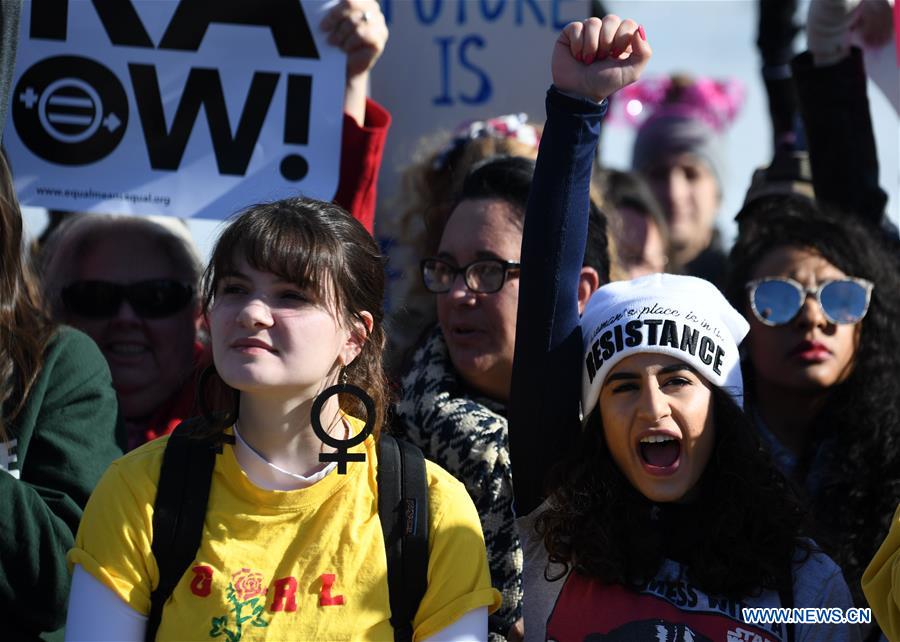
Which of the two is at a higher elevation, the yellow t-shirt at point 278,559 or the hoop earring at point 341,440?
the hoop earring at point 341,440

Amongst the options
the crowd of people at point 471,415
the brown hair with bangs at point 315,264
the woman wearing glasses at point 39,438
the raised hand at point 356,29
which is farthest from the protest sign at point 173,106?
the brown hair with bangs at point 315,264

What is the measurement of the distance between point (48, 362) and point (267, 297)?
2.29 feet

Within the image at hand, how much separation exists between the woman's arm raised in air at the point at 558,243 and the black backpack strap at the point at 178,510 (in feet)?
2.47

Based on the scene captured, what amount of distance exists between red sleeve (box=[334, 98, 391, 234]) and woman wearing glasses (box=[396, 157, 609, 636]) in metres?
0.30

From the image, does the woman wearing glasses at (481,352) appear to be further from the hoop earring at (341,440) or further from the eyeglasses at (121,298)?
the eyeglasses at (121,298)

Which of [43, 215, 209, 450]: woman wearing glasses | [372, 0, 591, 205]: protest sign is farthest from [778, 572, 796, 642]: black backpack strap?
[372, 0, 591, 205]: protest sign

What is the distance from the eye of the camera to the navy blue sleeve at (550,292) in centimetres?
299

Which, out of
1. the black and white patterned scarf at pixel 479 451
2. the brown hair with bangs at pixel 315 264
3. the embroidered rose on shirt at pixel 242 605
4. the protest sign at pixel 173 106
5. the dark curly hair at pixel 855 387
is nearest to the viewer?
the embroidered rose on shirt at pixel 242 605

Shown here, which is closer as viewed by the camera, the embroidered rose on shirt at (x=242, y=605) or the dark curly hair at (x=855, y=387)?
the embroidered rose on shirt at (x=242, y=605)

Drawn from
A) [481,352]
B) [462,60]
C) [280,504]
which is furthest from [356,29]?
[280,504]

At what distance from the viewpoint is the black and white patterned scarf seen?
316 centimetres

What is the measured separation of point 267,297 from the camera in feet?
8.74

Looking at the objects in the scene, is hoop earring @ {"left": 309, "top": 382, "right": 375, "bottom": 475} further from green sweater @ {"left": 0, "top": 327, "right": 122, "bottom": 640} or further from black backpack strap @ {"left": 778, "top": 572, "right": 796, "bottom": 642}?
black backpack strap @ {"left": 778, "top": 572, "right": 796, "bottom": 642}

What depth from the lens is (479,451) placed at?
3.22 m
